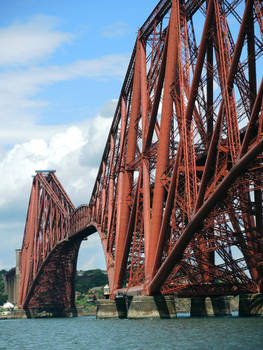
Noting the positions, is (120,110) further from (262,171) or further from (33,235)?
(33,235)

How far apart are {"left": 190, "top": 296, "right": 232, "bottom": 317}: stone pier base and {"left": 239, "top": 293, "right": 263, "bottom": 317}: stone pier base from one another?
8.11 m

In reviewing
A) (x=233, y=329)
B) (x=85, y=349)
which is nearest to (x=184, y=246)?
(x=233, y=329)

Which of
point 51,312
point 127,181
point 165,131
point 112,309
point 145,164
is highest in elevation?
point 165,131

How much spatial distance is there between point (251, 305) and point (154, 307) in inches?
332

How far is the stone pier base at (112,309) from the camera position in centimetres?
6825

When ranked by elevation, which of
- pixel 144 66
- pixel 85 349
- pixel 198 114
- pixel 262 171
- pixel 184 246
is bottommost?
pixel 85 349

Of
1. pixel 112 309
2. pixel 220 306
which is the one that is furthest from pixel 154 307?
pixel 112 309

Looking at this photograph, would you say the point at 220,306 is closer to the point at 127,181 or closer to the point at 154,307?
the point at 154,307

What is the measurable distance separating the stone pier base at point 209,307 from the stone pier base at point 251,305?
26.6ft

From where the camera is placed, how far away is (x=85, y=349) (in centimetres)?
3522

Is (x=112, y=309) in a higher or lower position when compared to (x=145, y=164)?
lower

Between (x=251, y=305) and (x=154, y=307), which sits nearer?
(x=154, y=307)

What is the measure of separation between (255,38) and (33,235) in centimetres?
11045

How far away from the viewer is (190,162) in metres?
48.1
